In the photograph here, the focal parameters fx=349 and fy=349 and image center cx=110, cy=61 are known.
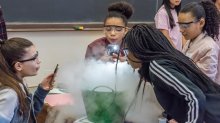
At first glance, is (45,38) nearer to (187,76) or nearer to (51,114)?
(51,114)

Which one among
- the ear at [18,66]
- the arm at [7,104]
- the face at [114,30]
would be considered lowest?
the arm at [7,104]

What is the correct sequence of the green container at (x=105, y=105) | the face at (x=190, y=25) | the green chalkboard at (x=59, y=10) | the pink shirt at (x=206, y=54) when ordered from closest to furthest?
the green container at (x=105, y=105) → the pink shirt at (x=206, y=54) → the face at (x=190, y=25) → the green chalkboard at (x=59, y=10)

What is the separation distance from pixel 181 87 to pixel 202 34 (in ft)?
2.70

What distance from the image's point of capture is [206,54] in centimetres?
192

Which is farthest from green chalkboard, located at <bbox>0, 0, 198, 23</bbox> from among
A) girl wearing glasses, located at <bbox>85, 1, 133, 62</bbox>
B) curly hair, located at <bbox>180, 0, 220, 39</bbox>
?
curly hair, located at <bbox>180, 0, 220, 39</bbox>

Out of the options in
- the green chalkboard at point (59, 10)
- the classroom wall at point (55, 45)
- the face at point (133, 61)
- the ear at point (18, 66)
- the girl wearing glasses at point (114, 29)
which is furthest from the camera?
the classroom wall at point (55, 45)

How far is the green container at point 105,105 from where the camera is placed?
1.53 m

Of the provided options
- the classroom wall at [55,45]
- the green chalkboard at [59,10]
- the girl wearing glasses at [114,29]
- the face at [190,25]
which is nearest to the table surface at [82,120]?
the girl wearing glasses at [114,29]

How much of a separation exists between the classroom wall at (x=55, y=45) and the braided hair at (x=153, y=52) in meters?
A: 1.48

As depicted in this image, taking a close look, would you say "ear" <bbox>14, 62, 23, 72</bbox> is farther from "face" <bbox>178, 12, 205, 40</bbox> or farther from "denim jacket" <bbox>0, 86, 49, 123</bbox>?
"face" <bbox>178, 12, 205, 40</bbox>

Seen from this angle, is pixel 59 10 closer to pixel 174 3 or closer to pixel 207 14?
pixel 174 3

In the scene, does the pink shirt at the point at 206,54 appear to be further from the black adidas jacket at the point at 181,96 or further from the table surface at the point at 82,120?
the table surface at the point at 82,120

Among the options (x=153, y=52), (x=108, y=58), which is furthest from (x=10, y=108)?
(x=153, y=52)

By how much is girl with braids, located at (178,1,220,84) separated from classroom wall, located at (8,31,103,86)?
1068 millimetres
